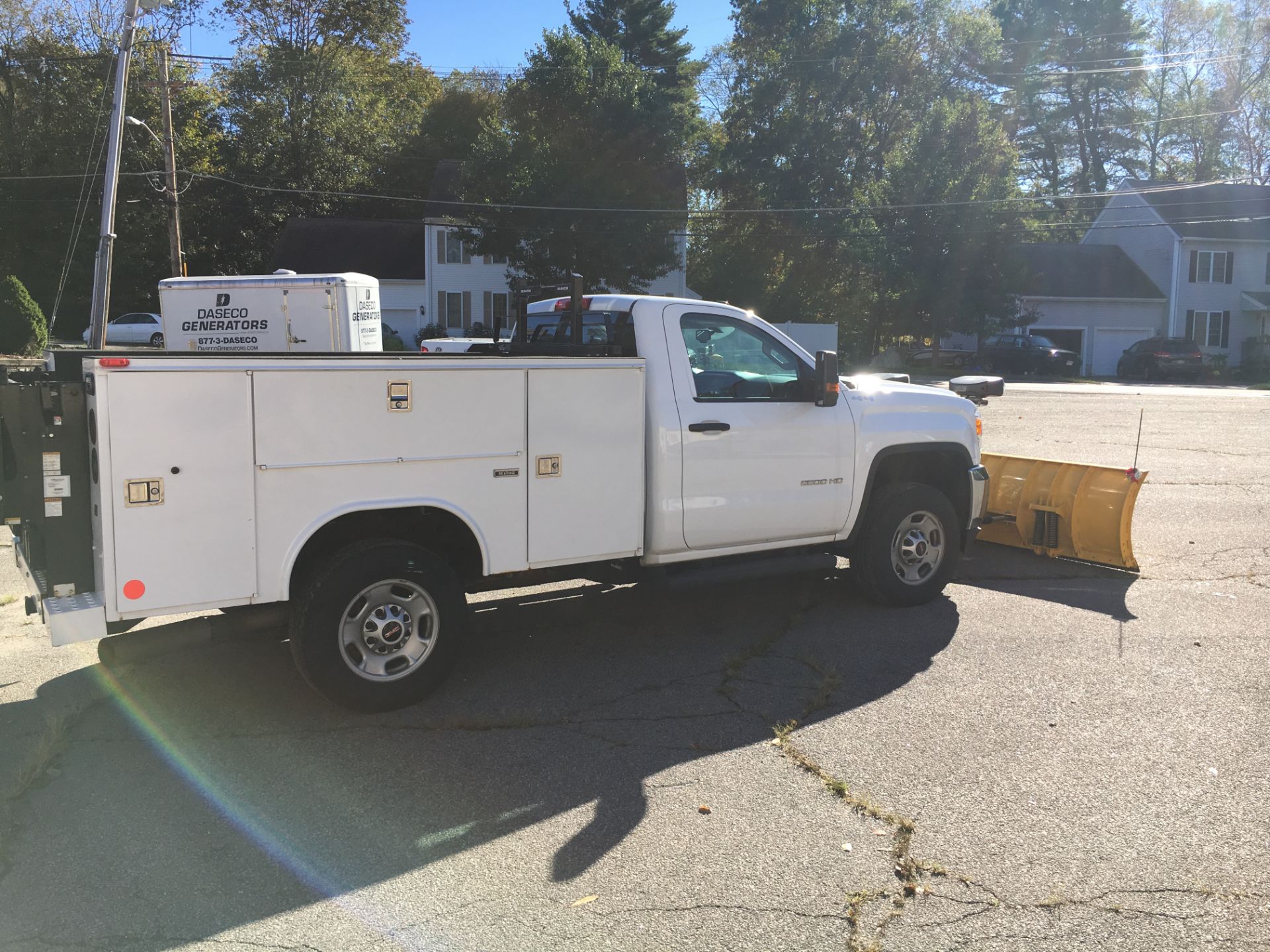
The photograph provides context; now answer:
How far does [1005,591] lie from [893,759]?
341 centimetres

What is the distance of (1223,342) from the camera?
156 ft

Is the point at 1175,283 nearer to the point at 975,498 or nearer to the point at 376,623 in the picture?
the point at 975,498

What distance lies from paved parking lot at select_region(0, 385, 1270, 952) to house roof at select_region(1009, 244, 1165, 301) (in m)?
41.1

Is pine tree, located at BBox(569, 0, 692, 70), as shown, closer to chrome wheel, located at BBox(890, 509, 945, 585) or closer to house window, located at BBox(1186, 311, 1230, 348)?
house window, located at BBox(1186, 311, 1230, 348)

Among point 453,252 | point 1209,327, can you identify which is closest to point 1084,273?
point 1209,327

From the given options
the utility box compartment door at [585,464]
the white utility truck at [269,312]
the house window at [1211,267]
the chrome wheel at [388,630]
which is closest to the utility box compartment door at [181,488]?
the chrome wheel at [388,630]

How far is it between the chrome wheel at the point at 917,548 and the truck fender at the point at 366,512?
3036 mm

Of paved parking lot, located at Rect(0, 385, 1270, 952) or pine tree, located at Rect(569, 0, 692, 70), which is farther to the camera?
pine tree, located at Rect(569, 0, 692, 70)

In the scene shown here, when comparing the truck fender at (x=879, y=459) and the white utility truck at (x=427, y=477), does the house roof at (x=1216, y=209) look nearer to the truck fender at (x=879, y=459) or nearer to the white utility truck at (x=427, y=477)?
the truck fender at (x=879, y=459)

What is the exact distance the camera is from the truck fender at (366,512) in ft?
15.9

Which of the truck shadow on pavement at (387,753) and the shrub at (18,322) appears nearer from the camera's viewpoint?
the truck shadow on pavement at (387,753)

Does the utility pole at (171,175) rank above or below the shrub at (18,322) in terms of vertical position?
above

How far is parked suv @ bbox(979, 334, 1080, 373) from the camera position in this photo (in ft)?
131

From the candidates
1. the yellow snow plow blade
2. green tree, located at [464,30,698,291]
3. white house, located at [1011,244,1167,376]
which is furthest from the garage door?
the yellow snow plow blade
